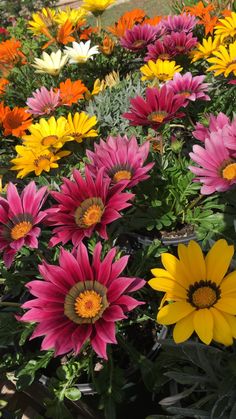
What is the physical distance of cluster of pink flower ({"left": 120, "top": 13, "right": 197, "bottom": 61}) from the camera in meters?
2.35

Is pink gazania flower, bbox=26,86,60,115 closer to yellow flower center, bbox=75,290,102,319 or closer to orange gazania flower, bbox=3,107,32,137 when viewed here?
orange gazania flower, bbox=3,107,32,137

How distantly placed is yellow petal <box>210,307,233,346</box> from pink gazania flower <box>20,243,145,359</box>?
18 cm

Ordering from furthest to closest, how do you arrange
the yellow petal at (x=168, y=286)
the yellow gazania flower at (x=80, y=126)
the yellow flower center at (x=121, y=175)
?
the yellow gazania flower at (x=80, y=126) → the yellow flower center at (x=121, y=175) → the yellow petal at (x=168, y=286)

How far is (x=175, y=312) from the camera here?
971 mm

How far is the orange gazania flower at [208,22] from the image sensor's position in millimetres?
2809

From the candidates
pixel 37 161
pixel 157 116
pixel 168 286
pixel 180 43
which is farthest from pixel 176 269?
pixel 180 43

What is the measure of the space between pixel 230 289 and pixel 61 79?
2.54 metres

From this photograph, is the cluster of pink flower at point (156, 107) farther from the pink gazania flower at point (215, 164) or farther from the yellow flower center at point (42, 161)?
the yellow flower center at point (42, 161)

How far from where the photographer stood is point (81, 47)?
108 inches

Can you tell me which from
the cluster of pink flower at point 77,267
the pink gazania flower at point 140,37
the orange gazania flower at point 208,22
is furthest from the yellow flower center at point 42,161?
the orange gazania flower at point 208,22

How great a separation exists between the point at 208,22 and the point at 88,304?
2464 millimetres

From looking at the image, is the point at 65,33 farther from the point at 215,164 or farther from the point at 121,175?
the point at 215,164

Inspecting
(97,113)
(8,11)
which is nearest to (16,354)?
(97,113)

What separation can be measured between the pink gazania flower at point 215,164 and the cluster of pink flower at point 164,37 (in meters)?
1.17
